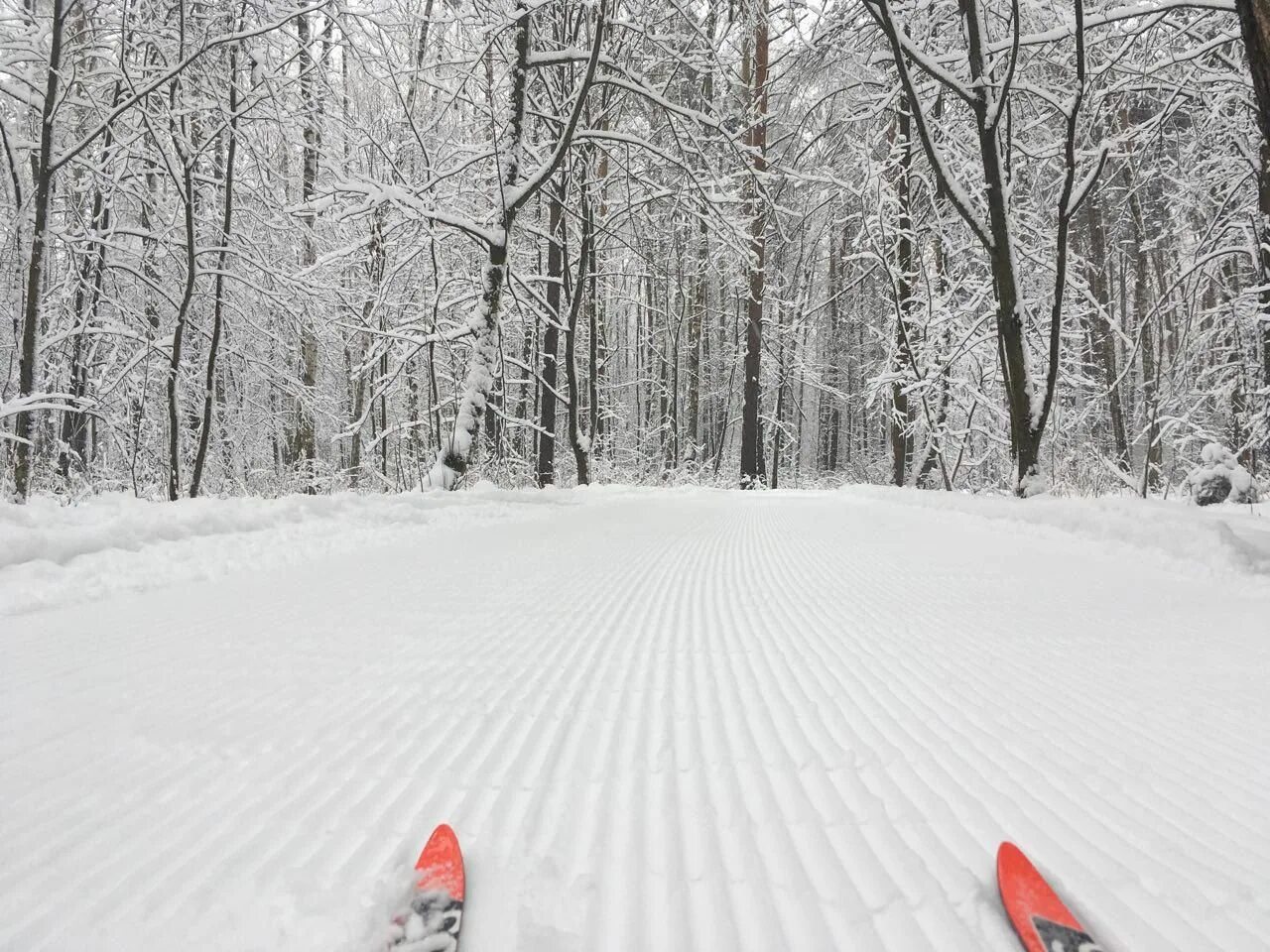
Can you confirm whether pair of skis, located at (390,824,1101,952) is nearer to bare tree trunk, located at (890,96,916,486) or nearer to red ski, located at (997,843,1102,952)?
red ski, located at (997,843,1102,952)

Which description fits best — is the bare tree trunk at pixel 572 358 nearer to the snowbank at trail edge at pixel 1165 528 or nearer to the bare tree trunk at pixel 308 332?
the bare tree trunk at pixel 308 332

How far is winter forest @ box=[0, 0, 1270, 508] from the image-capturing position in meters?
6.04

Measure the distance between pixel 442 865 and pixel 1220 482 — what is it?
9245 millimetres

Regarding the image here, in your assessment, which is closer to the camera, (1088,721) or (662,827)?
(662,827)

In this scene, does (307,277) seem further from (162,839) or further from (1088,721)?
(1088,721)

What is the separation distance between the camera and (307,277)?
26.2ft

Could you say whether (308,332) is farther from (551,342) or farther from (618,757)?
(618,757)

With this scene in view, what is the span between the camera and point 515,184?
7469 mm

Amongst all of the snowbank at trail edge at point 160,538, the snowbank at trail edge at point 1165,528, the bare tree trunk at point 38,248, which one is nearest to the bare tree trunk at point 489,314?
the snowbank at trail edge at point 160,538

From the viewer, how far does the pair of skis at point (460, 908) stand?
773 mm

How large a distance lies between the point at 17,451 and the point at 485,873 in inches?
278

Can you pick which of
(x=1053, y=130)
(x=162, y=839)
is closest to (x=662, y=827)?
(x=162, y=839)

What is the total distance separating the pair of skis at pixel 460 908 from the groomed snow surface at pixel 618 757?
1.0 inches

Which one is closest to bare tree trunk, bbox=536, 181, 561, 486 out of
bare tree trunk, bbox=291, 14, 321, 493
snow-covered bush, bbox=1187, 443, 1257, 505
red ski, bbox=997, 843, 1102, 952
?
bare tree trunk, bbox=291, 14, 321, 493
